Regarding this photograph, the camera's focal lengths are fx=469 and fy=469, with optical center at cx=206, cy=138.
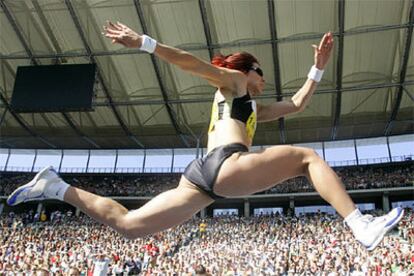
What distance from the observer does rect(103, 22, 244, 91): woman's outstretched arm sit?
151 inches

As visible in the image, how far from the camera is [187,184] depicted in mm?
3945

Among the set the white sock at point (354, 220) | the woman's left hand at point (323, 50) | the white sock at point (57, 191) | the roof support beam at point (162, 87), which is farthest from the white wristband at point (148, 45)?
the roof support beam at point (162, 87)

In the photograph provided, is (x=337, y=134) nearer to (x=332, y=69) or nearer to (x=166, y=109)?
(x=332, y=69)

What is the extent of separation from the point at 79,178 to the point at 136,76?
20.3 meters

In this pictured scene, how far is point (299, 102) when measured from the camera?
15.7 feet

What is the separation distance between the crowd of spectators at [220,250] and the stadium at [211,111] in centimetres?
10

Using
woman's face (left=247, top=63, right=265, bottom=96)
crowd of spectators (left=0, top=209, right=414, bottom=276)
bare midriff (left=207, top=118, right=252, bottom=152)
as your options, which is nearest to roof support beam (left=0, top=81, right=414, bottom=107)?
crowd of spectators (left=0, top=209, right=414, bottom=276)

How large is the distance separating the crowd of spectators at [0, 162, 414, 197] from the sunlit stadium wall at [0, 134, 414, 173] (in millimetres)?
672


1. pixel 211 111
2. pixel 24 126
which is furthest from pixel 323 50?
pixel 24 126

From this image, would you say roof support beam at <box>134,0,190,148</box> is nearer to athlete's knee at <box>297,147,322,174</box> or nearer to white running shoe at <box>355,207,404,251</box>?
athlete's knee at <box>297,147,322,174</box>

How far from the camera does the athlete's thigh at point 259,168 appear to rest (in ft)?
11.7

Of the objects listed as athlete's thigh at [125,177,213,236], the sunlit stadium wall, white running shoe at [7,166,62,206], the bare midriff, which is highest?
the sunlit stadium wall

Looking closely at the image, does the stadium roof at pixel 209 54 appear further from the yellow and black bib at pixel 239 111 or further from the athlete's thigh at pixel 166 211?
the athlete's thigh at pixel 166 211

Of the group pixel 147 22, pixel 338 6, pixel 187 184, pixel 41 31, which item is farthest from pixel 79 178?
pixel 187 184
